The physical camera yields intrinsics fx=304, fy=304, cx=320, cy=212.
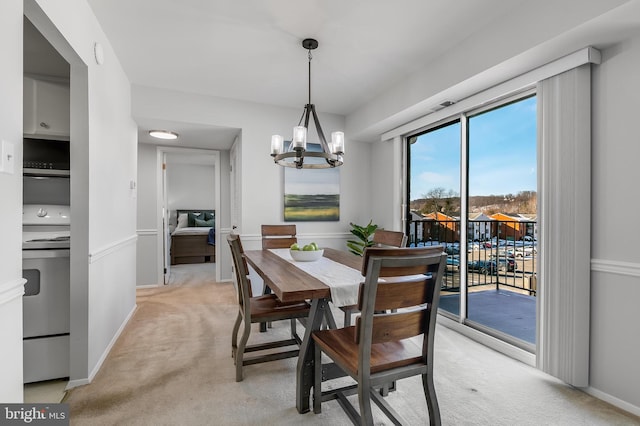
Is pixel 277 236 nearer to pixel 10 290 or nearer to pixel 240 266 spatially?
pixel 240 266

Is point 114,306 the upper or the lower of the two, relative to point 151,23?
lower

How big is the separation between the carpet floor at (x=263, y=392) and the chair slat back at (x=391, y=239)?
3.04 feet

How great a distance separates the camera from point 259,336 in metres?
2.78

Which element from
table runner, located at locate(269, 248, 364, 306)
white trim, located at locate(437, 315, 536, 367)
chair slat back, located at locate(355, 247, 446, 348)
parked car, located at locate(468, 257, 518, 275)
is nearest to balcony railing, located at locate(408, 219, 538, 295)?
parked car, located at locate(468, 257, 518, 275)

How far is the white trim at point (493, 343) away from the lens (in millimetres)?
2264

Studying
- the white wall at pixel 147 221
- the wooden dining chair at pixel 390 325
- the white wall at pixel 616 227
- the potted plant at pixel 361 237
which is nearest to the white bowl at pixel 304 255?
the wooden dining chair at pixel 390 325

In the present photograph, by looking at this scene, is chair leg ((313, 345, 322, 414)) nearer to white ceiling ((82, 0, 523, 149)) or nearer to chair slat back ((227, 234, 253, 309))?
chair slat back ((227, 234, 253, 309))

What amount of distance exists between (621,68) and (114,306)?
3.99 metres

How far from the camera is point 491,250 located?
12.9ft

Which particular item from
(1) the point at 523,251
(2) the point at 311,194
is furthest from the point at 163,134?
(1) the point at 523,251

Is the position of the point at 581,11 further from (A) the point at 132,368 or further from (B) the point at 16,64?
(A) the point at 132,368

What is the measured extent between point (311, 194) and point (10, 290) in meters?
3.24

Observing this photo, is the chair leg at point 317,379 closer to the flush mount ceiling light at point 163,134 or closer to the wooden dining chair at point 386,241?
the wooden dining chair at point 386,241

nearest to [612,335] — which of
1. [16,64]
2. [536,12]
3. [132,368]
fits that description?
[536,12]
